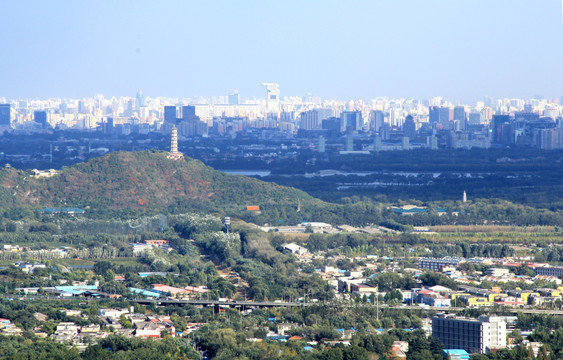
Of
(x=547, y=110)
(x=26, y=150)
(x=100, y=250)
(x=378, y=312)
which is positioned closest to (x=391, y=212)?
(x=100, y=250)

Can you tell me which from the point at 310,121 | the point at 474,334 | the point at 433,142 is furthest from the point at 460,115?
the point at 474,334

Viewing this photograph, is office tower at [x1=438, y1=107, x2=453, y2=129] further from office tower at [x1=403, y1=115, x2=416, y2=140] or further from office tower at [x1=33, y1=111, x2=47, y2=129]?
office tower at [x1=33, y1=111, x2=47, y2=129]

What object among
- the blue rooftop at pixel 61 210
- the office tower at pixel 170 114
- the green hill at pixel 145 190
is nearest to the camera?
the blue rooftop at pixel 61 210

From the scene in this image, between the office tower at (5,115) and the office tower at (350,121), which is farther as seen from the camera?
the office tower at (5,115)

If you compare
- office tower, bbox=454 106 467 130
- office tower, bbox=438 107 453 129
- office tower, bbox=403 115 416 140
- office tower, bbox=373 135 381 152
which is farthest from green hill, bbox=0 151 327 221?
office tower, bbox=438 107 453 129

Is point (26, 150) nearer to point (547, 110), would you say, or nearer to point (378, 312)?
point (547, 110)

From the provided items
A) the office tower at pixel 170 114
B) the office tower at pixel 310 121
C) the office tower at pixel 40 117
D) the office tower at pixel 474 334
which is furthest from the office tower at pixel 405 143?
the office tower at pixel 474 334

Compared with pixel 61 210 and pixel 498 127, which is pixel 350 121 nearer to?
pixel 498 127

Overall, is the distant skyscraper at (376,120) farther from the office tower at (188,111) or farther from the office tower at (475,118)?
the office tower at (188,111)
